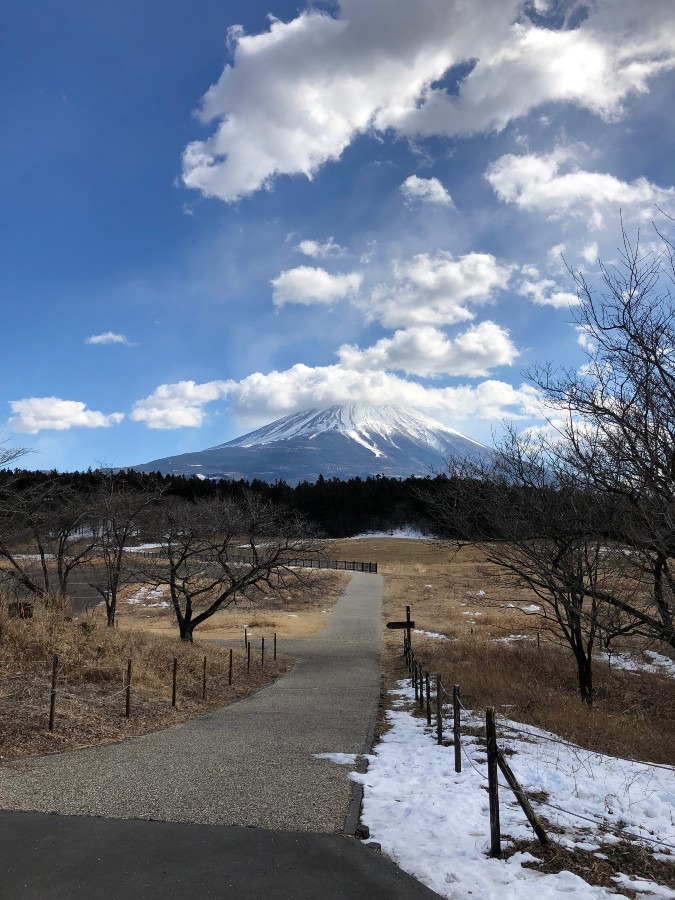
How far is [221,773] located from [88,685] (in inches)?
198

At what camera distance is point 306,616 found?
33.3 meters

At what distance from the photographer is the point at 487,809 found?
5816 millimetres

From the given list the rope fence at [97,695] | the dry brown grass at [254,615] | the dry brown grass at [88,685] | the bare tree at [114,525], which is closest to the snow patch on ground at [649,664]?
the dry brown grass at [254,615]

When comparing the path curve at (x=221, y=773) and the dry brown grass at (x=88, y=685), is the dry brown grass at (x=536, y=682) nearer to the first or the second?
the path curve at (x=221, y=773)

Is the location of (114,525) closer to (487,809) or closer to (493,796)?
(487,809)

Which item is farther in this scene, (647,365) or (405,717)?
(405,717)

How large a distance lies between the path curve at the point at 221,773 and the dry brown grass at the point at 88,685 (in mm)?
605

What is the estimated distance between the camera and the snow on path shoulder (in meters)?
4.31

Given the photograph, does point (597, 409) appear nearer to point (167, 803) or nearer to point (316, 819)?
point (316, 819)

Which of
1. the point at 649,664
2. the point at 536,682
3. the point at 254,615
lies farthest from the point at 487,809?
the point at 254,615

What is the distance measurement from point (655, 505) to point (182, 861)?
21.5 ft

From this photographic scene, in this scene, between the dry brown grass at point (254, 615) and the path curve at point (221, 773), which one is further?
the dry brown grass at point (254, 615)

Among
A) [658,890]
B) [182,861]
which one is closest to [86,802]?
[182,861]

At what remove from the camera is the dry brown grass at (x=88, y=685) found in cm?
832
